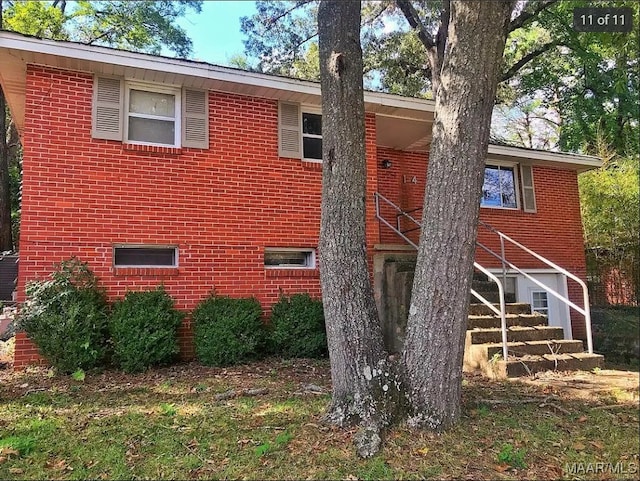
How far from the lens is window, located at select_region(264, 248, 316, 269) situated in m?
8.15

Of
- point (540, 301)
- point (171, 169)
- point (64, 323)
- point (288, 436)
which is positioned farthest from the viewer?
point (540, 301)

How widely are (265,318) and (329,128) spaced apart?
4163 mm

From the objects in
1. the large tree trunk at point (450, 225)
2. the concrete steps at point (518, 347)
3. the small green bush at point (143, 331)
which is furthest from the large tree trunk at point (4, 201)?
the large tree trunk at point (450, 225)

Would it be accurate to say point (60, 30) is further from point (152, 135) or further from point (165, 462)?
point (165, 462)

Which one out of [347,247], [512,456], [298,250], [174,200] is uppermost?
[174,200]

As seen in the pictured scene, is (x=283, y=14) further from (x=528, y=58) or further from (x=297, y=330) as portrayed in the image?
(x=297, y=330)

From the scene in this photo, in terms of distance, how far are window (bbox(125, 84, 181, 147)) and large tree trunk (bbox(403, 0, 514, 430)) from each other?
514 centimetres

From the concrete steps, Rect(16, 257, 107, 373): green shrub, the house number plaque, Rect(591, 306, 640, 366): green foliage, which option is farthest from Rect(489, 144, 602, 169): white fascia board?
Rect(591, 306, 640, 366): green foliage

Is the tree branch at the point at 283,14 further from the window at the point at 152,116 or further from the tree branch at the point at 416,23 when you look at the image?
the window at the point at 152,116

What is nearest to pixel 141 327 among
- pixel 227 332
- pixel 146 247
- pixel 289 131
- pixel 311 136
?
pixel 227 332

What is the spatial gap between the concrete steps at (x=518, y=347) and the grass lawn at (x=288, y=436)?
41cm

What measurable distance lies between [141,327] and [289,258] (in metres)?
2.78

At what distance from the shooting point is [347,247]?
4215 mm

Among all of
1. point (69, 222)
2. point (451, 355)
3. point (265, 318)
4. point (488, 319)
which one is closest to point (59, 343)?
point (69, 222)
